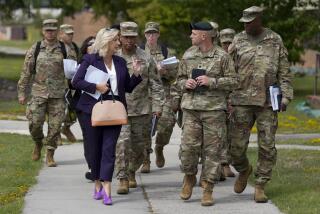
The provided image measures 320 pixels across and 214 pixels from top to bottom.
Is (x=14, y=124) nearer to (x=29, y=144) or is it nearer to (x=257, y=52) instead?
(x=29, y=144)

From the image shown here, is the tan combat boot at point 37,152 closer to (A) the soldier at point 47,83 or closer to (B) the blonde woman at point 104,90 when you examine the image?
(A) the soldier at point 47,83

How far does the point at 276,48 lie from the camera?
10.5m

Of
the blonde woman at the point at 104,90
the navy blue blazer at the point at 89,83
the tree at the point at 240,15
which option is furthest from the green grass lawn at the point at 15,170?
the tree at the point at 240,15

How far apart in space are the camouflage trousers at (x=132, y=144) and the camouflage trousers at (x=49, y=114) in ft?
7.58

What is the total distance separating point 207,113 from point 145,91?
1634 millimetres

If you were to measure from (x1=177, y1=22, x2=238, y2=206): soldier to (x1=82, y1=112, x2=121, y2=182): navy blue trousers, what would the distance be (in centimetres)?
78

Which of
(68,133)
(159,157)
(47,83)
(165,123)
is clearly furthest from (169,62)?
(68,133)

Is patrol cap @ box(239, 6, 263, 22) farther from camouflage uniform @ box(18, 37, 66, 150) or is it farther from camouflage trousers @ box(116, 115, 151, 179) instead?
camouflage uniform @ box(18, 37, 66, 150)

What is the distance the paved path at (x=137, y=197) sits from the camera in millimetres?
9957

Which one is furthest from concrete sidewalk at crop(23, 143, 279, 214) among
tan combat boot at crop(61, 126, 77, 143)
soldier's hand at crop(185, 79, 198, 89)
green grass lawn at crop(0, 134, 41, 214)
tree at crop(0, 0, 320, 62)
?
tree at crop(0, 0, 320, 62)

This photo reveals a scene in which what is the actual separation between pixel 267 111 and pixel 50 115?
4.35 metres

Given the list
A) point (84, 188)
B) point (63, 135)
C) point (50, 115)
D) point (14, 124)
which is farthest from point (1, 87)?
point (84, 188)

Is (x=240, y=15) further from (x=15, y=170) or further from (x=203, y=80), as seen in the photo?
(x=203, y=80)

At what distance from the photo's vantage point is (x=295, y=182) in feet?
38.8
